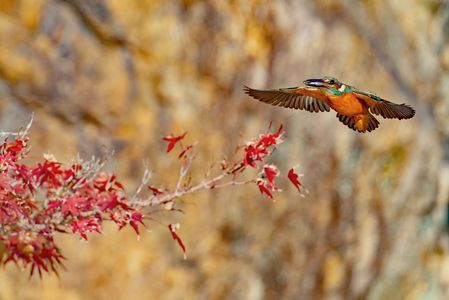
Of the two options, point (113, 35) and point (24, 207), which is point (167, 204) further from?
point (113, 35)

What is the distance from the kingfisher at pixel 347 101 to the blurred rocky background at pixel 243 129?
12.4ft

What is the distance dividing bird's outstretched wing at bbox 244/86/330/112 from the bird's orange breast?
48 millimetres

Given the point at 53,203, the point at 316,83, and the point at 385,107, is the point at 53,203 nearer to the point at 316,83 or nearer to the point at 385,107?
the point at 316,83

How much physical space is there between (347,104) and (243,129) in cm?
452

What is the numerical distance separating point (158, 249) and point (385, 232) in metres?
2.69

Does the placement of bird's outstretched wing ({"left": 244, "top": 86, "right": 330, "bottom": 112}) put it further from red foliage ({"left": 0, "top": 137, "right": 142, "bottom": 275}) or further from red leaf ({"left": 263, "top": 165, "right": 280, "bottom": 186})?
red foliage ({"left": 0, "top": 137, "right": 142, "bottom": 275})

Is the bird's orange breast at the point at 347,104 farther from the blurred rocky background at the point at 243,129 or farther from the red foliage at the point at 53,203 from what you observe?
the blurred rocky background at the point at 243,129

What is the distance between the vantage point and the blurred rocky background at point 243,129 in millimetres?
6961

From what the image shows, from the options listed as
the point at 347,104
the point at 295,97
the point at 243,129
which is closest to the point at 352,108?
the point at 347,104

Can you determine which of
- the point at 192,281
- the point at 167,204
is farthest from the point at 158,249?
the point at 167,204

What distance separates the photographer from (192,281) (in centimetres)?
725

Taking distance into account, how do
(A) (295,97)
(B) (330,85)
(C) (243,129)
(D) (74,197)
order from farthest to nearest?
1. (C) (243,129)
2. (A) (295,97)
3. (D) (74,197)
4. (B) (330,85)

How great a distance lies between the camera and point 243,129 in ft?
24.6

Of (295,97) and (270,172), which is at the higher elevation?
(295,97)
